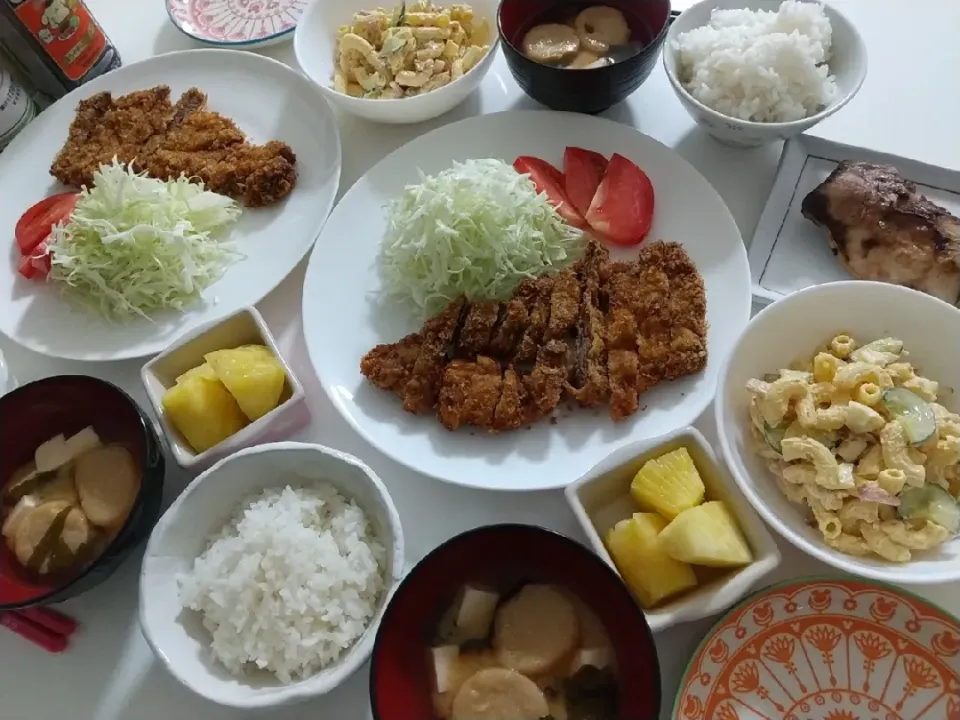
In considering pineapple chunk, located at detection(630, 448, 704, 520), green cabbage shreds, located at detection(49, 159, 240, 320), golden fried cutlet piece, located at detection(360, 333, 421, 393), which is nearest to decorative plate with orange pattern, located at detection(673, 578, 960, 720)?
pineapple chunk, located at detection(630, 448, 704, 520)

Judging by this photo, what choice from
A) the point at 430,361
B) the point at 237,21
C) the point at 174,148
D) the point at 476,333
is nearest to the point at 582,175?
the point at 476,333

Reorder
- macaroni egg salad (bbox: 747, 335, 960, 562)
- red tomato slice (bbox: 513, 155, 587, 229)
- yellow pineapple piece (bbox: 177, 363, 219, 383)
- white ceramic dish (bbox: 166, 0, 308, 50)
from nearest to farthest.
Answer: macaroni egg salad (bbox: 747, 335, 960, 562) < yellow pineapple piece (bbox: 177, 363, 219, 383) < red tomato slice (bbox: 513, 155, 587, 229) < white ceramic dish (bbox: 166, 0, 308, 50)

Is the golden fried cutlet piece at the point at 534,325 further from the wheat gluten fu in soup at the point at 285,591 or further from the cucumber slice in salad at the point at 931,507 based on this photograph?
the cucumber slice in salad at the point at 931,507

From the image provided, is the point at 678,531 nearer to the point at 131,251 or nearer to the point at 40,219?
the point at 131,251

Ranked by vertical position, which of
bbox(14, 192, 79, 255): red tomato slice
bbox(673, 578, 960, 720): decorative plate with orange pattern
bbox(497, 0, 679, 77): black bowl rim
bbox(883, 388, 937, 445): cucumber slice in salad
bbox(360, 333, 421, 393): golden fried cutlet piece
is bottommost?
bbox(673, 578, 960, 720): decorative plate with orange pattern

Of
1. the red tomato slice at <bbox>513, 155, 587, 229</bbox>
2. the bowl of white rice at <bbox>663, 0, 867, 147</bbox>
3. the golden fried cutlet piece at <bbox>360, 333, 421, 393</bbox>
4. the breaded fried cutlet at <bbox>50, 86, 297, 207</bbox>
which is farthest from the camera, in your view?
the breaded fried cutlet at <bbox>50, 86, 297, 207</bbox>

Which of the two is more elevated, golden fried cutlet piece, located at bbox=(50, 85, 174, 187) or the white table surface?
golden fried cutlet piece, located at bbox=(50, 85, 174, 187)

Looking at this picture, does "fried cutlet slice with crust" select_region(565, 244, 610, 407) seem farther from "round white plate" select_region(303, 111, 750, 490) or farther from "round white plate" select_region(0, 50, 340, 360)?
"round white plate" select_region(0, 50, 340, 360)
